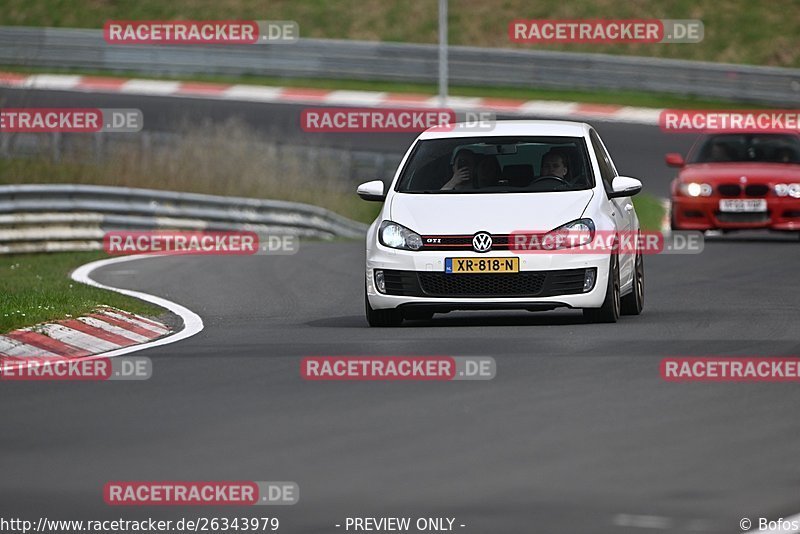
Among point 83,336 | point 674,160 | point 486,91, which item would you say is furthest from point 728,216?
point 486,91

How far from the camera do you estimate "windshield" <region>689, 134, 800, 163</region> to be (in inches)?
944

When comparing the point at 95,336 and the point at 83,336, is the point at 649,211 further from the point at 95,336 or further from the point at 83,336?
the point at 83,336

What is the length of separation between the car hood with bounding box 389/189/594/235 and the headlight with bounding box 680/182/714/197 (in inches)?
397

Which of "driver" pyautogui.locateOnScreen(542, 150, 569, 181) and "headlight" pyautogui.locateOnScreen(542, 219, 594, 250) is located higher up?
"driver" pyautogui.locateOnScreen(542, 150, 569, 181)

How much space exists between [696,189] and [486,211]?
1074 cm

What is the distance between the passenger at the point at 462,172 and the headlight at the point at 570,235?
100cm

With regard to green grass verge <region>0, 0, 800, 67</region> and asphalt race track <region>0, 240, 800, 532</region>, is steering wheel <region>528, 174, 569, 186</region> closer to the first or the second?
asphalt race track <region>0, 240, 800, 532</region>

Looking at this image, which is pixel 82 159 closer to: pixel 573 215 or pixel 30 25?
pixel 573 215

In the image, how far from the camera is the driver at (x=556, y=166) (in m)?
13.8

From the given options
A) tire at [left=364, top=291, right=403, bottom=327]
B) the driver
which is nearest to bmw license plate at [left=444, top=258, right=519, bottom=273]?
tire at [left=364, top=291, right=403, bottom=327]

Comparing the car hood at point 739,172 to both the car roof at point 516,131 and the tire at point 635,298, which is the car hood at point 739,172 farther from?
the car roof at point 516,131

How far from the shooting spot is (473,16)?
160 ft

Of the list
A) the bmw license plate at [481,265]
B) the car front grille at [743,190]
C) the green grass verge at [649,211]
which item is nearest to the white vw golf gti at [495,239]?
the bmw license plate at [481,265]

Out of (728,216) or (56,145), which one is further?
(56,145)
